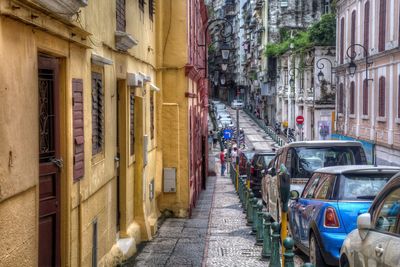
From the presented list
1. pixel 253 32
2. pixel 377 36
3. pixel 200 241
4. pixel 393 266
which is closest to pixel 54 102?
pixel 393 266

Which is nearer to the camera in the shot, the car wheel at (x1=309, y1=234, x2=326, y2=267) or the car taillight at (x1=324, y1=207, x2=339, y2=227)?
the car taillight at (x1=324, y1=207, x2=339, y2=227)

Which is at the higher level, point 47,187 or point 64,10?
point 64,10

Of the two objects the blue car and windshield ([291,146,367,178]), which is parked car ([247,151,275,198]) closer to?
windshield ([291,146,367,178])

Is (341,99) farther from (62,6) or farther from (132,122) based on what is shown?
(62,6)

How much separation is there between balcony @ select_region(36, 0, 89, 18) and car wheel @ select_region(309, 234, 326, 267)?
15.4 ft

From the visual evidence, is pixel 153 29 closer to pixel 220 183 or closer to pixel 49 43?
pixel 49 43

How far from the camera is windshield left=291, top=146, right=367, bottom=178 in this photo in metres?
13.9

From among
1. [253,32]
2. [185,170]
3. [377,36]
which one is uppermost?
[253,32]

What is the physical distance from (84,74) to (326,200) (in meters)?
3.81

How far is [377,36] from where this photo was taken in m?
29.4

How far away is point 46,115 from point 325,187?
15.0 feet

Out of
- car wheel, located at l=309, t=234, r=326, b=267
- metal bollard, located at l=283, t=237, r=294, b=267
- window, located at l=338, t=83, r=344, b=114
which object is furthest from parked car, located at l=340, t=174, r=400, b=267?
window, located at l=338, t=83, r=344, b=114

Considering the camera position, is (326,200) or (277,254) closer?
(277,254)

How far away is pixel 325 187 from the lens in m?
10.0
